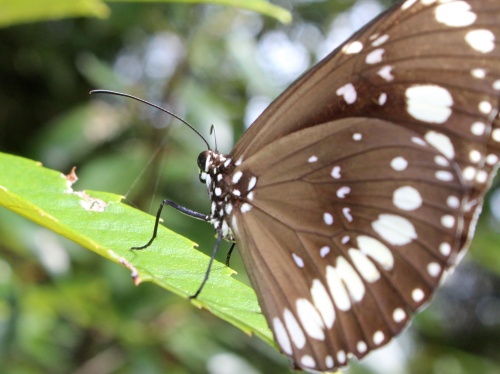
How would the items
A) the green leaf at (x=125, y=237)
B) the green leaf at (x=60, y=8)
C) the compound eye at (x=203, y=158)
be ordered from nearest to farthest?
the green leaf at (x=125, y=237) → the green leaf at (x=60, y=8) → the compound eye at (x=203, y=158)

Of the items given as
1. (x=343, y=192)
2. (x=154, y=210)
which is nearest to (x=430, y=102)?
(x=343, y=192)

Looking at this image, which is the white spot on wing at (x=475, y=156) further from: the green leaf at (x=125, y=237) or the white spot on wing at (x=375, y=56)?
the green leaf at (x=125, y=237)

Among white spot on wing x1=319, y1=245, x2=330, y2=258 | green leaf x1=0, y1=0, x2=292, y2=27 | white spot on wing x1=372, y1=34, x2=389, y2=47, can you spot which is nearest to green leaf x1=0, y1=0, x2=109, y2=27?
green leaf x1=0, y1=0, x2=292, y2=27

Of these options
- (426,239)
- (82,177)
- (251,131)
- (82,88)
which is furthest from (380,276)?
(82,88)

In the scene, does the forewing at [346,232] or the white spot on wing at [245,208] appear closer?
the forewing at [346,232]

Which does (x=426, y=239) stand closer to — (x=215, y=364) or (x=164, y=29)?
(x=215, y=364)

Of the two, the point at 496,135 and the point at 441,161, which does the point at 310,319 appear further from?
the point at 496,135

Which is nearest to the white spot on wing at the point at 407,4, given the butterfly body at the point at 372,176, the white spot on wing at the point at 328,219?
the butterfly body at the point at 372,176
